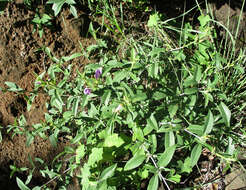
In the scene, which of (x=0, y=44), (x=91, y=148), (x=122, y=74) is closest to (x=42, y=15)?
(x=0, y=44)

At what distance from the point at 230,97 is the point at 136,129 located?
87 centimetres

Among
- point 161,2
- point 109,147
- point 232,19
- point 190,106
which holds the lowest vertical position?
point 109,147

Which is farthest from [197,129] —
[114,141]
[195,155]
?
[114,141]

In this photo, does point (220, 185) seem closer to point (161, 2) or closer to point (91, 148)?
point (91, 148)

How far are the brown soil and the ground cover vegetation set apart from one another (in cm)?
9

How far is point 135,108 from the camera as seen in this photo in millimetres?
1166

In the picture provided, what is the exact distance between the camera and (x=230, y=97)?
5.51ft

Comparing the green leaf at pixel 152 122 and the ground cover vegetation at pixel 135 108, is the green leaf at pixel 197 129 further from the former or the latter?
the green leaf at pixel 152 122

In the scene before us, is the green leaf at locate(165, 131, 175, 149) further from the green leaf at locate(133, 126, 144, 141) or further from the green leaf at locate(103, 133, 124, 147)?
the green leaf at locate(103, 133, 124, 147)

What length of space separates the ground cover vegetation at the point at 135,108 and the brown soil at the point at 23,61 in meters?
0.09

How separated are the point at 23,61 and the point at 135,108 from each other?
1.05 metres

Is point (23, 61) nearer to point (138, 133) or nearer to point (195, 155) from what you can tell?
point (138, 133)

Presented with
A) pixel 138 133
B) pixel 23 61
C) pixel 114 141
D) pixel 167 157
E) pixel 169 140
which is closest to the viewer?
pixel 167 157

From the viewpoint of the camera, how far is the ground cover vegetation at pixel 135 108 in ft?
3.60
